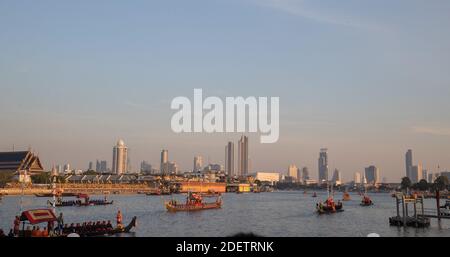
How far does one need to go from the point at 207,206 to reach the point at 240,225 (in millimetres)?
30169

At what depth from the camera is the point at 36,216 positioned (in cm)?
3456

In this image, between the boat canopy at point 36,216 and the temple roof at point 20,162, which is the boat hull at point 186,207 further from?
the temple roof at point 20,162

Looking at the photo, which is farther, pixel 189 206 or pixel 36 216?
pixel 189 206

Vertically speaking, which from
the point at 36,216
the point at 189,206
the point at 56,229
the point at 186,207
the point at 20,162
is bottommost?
the point at 186,207

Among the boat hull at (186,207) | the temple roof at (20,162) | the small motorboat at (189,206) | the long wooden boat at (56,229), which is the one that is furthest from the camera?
the temple roof at (20,162)

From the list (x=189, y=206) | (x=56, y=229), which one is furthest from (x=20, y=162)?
(x=56, y=229)

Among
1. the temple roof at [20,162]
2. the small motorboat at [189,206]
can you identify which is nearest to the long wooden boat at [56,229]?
the small motorboat at [189,206]

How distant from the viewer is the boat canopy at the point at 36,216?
1347 inches

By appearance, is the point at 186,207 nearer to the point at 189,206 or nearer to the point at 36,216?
the point at 189,206

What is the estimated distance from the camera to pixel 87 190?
17138 centimetres
